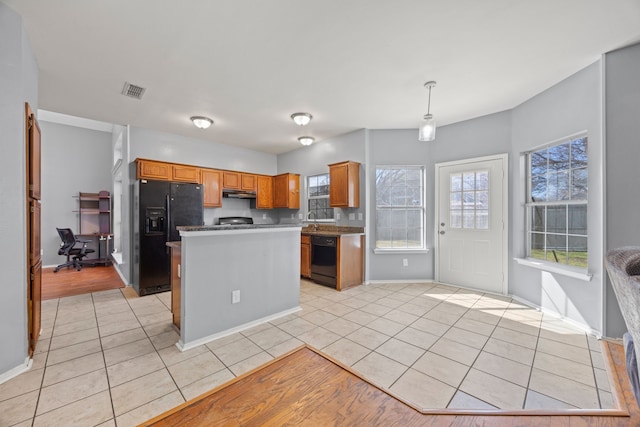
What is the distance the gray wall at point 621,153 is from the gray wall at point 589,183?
0.23 ft

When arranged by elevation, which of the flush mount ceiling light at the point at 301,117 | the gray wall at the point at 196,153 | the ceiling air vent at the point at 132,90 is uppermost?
the ceiling air vent at the point at 132,90

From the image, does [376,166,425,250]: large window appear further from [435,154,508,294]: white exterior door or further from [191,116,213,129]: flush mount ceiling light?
[191,116,213,129]: flush mount ceiling light

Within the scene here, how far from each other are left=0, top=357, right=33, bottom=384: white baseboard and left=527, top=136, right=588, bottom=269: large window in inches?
206

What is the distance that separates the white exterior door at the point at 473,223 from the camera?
3.85 metres

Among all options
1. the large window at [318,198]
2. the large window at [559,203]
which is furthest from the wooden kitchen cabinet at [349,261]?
the large window at [559,203]

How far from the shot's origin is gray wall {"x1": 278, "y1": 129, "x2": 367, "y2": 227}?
4.66 metres

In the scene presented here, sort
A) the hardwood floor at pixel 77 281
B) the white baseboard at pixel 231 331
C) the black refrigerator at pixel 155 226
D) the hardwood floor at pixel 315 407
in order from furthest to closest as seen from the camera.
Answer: the hardwood floor at pixel 77 281
the black refrigerator at pixel 155 226
the white baseboard at pixel 231 331
the hardwood floor at pixel 315 407

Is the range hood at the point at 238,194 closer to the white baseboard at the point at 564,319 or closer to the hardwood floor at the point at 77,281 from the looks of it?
the hardwood floor at the point at 77,281

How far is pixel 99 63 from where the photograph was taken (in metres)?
2.61

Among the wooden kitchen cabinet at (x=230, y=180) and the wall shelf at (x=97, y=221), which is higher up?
the wooden kitchen cabinet at (x=230, y=180)

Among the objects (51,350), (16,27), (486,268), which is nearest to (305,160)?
(486,268)

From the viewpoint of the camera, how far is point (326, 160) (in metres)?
5.28

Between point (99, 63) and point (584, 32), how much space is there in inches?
174

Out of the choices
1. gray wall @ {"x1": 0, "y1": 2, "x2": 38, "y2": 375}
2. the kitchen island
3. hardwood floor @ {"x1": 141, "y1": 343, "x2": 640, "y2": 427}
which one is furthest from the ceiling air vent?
hardwood floor @ {"x1": 141, "y1": 343, "x2": 640, "y2": 427}
